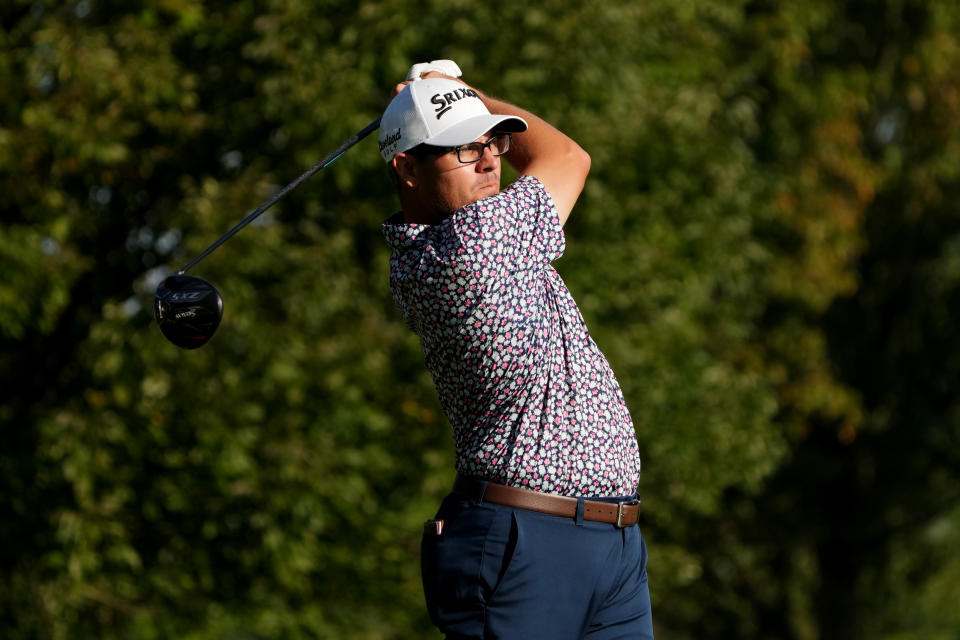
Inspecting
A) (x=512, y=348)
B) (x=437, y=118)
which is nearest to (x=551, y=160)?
(x=437, y=118)

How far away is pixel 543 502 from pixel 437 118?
3.10 ft

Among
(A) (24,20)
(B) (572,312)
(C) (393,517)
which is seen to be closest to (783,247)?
(C) (393,517)

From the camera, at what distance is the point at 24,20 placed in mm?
9633

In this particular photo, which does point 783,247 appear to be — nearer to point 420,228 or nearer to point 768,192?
point 768,192

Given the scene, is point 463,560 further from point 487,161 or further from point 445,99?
point 445,99

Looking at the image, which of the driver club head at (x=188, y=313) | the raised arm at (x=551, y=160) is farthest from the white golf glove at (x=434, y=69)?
the driver club head at (x=188, y=313)

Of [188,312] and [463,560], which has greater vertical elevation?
[188,312]

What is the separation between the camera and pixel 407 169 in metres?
3.59

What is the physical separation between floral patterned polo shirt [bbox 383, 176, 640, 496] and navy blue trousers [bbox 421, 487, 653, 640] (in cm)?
9

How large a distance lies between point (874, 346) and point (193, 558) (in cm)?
1238

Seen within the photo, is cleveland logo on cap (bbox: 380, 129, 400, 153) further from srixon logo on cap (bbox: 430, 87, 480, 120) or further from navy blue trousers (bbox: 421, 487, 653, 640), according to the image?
navy blue trousers (bbox: 421, 487, 653, 640)

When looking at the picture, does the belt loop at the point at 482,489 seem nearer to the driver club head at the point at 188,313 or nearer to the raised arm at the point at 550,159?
the raised arm at the point at 550,159

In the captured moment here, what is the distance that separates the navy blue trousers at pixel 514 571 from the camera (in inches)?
135

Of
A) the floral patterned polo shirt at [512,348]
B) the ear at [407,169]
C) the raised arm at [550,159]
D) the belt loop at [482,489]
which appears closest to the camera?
the floral patterned polo shirt at [512,348]
